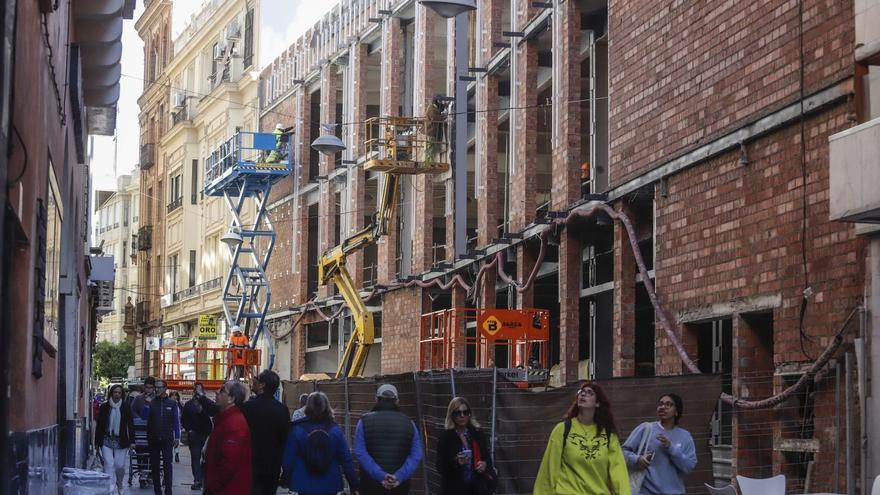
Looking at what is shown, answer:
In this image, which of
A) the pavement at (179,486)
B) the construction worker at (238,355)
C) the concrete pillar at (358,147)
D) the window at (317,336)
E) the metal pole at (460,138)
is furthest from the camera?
the window at (317,336)

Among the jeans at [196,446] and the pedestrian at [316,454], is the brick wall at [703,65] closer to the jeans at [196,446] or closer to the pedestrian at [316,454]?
Answer: the pedestrian at [316,454]

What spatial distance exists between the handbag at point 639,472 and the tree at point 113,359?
7346 centimetres

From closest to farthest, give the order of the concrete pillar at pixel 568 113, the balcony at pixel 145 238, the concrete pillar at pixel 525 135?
1. the concrete pillar at pixel 568 113
2. the concrete pillar at pixel 525 135
3. the balcony at pixel 145 238

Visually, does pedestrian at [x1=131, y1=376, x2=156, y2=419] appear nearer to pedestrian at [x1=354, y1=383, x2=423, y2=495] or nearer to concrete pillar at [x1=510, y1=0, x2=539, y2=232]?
pedestrian at [x1=354, y1=383, x2=423, y2=495]

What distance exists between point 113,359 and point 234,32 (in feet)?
102

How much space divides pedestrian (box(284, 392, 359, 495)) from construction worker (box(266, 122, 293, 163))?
1436 inches

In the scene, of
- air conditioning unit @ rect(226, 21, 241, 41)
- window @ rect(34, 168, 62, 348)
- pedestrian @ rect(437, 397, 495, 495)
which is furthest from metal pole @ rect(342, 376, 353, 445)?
air conditioning unit @ rect(226, 21, 241, 41)

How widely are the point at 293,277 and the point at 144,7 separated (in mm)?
31749

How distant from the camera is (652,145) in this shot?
21.9 m

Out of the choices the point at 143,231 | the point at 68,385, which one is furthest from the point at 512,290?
the point at 143,231

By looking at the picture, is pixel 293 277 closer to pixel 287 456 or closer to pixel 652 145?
pixel 652 145

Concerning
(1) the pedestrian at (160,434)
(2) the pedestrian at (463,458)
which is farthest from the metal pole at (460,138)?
(2) the pedestrian at (463,458)

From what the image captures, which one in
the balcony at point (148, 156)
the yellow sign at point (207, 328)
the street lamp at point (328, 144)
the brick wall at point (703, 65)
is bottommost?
the yellow sign at point (207, 328)

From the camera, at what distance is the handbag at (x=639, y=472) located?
34.6ft
